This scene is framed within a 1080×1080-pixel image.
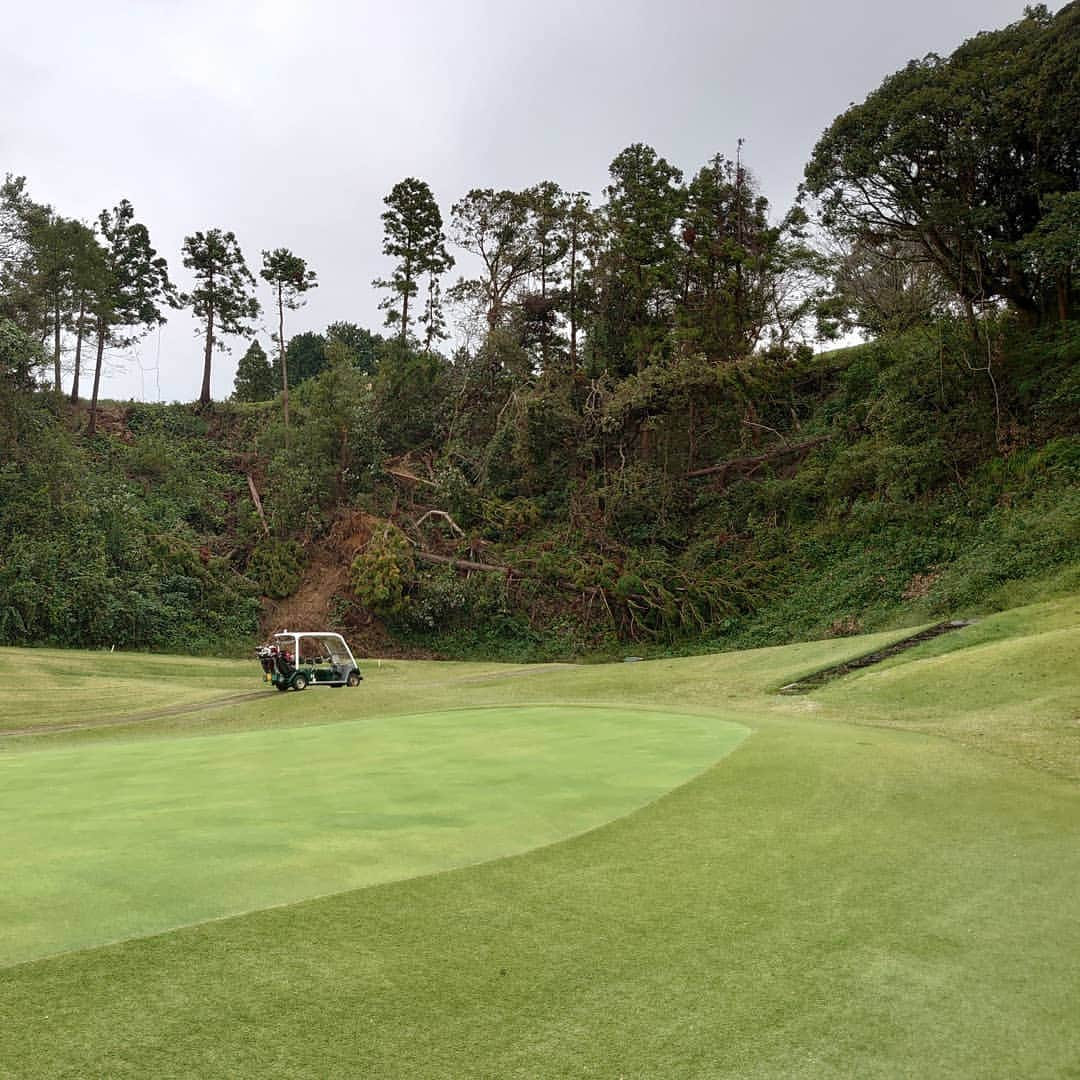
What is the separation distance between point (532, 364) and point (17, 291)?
20779 mm

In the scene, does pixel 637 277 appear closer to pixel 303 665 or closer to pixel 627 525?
Answer: pixel 627 525

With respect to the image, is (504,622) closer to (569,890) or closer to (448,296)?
(448,296)

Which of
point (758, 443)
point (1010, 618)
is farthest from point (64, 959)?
point (758, 443)

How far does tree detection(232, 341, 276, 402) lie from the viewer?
5175 centimetres

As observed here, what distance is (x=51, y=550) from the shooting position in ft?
93.4

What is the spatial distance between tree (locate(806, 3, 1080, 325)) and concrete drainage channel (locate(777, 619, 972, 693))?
42.0 ft

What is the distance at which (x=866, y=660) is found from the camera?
62.2ft

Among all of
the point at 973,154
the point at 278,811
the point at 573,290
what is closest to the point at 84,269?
the point at 573,290

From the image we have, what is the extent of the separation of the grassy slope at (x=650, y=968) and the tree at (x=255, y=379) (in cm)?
4787

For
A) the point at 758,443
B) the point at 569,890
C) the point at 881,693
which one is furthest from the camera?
the point at 758,443

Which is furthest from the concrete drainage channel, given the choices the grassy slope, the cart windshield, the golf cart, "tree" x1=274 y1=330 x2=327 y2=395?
"tree" x1=274 y1=330 x2=327 y2=395

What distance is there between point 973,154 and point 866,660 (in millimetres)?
17077

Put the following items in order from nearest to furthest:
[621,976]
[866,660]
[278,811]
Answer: [621,976] → [278,811] → [866,660]

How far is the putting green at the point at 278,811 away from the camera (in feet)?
15.3
